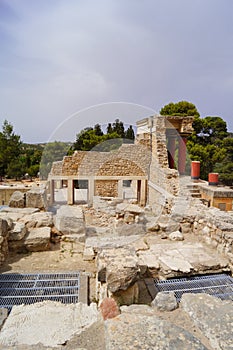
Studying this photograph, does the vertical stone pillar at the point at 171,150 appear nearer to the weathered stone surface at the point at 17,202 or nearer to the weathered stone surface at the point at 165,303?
the weathered stone surface at the point at 17,202

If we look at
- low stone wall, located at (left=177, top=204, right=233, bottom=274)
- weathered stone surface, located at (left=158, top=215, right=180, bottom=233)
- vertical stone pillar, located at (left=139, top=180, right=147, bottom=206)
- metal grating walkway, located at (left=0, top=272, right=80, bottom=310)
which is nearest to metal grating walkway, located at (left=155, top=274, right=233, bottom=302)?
low stone wall, located at (left=177, top=204, right=233, bottom=274)

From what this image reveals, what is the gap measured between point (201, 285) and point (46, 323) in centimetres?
278

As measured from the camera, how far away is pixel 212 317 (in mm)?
2217

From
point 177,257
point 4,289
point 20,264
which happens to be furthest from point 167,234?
point 4,289

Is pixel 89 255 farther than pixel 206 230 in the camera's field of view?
No

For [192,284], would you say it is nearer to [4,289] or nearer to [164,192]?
[4,289]

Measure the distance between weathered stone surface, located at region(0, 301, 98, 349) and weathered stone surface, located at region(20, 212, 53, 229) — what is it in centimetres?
348

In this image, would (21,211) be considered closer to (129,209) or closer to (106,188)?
(129,209)

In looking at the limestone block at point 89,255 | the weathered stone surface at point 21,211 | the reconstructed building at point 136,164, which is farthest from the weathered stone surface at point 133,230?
the reconstructed building at point 136,164

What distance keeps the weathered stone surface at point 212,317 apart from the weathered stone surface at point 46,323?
1.00m

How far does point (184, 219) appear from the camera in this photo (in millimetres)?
6930

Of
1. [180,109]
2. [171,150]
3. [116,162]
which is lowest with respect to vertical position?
[116,162]

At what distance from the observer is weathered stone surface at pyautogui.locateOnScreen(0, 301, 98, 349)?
6.87 feet

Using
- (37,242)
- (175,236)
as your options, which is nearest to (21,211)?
(37,242)
